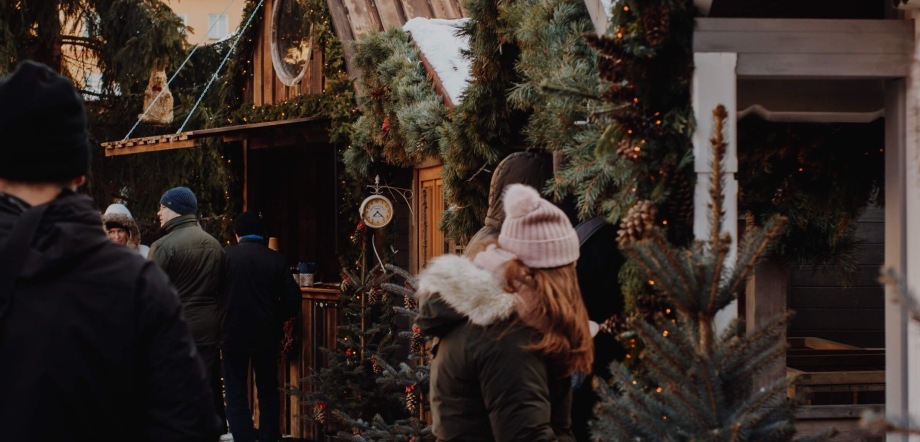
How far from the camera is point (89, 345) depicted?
2582mm

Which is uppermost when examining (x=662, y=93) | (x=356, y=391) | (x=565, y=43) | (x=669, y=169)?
(x=565, y=43)

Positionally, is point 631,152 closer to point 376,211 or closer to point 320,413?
point 320,413

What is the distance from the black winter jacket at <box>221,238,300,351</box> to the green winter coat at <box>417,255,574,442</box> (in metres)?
6.18

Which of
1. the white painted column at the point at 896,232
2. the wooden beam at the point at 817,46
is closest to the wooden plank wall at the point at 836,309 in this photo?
the white painted column at the point at 896,232

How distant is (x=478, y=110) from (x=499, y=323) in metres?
4.15

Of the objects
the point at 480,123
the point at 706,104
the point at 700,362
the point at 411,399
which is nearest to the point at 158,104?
the point at 411,399

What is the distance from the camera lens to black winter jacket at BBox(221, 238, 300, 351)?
10.0 meters

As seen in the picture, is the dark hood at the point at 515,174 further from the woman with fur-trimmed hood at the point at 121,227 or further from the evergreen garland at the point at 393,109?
the woman with fur-trimmed hood at the point at 121,227

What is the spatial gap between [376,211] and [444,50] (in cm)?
202

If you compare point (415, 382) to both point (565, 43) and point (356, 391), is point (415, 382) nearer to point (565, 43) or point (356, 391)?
point (356, 391)

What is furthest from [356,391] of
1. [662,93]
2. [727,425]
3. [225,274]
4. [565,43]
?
[727,425]

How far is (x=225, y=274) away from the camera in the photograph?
943 centimetres

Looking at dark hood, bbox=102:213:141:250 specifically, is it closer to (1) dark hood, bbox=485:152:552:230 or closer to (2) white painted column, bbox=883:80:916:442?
(1) dark hood, bbox=485:152:552:230

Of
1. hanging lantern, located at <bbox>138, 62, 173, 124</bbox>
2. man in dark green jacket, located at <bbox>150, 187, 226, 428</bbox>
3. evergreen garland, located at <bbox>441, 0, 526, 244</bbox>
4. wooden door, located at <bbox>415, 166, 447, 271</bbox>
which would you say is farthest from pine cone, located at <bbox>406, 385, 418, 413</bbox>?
hanging lantern, located at <bbox>138, 62, 173, 124</bbox>
